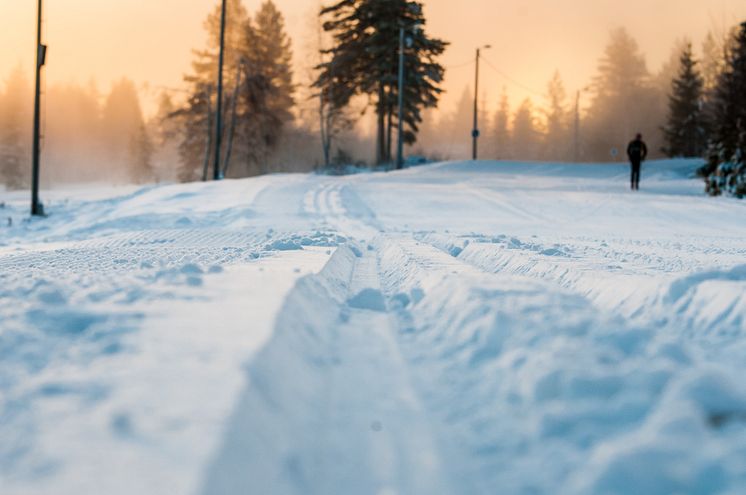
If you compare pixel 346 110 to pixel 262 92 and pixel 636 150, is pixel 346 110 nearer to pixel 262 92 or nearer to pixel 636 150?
pixel 262 92

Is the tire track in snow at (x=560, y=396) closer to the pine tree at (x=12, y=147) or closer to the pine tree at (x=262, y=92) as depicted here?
the pine tree at (x=262, y=92)

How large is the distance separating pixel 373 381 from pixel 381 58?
98.7ft

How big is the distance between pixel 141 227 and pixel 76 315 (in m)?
7.92

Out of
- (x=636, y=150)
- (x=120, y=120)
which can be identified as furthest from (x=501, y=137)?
(x=636, y=150)

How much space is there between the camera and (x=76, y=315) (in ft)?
8.84

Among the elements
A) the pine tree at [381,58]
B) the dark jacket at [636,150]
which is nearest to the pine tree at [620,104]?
the pine tree at [381,58]

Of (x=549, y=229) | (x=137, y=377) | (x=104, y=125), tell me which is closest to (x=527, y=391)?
(x=137, y=377)

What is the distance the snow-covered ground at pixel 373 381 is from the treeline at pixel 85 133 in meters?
60.9

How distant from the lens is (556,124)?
2724 inches

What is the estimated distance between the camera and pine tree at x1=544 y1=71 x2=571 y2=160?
218 ft

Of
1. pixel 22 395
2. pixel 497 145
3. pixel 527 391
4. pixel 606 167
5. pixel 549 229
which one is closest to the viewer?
pixel 22 395

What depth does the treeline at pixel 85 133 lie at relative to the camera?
197 ft

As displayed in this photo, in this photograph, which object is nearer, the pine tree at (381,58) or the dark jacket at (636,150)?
the dark jacket at (636,150)

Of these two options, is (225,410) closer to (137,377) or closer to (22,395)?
(137,377)
